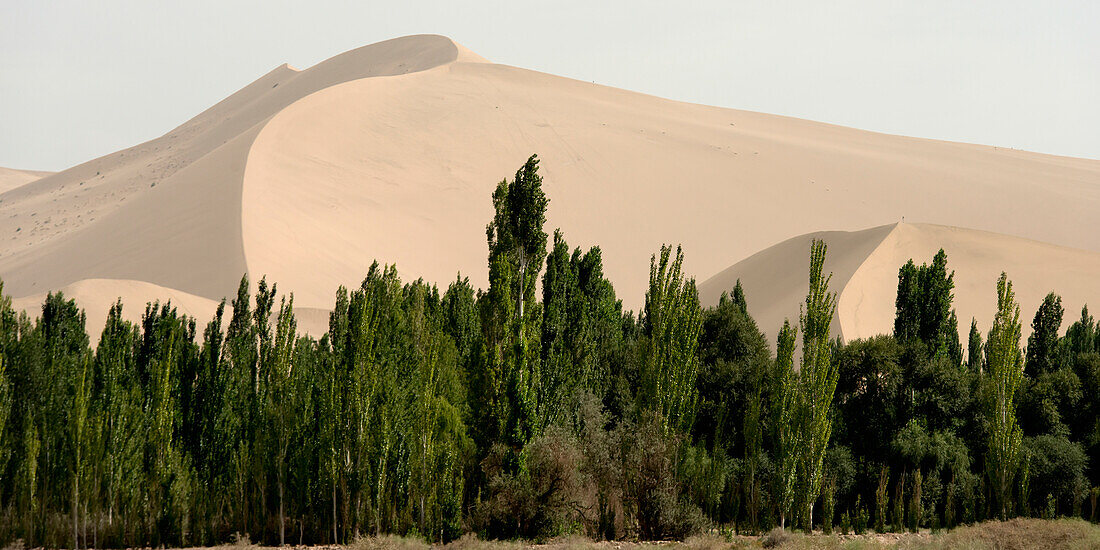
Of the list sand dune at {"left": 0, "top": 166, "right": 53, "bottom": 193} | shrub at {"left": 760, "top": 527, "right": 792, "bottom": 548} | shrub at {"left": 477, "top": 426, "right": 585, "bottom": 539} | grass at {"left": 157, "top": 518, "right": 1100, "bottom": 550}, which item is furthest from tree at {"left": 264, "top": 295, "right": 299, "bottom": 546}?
sand dune at {"left": 0, "top": 166, "right": 53, "bottom": 193}

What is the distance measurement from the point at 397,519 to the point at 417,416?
2525 mm

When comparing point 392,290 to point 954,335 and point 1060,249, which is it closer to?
point 954,335

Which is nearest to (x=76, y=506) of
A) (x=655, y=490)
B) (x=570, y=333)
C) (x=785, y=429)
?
(x=655, y=490)

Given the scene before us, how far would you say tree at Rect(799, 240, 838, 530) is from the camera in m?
27.8

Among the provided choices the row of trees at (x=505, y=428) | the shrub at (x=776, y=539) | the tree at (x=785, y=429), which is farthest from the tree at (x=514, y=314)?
the tree at (x=785, y=429)

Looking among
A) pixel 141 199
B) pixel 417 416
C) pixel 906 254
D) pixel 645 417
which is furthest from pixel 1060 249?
pixel 141 199

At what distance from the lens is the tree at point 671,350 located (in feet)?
91.5

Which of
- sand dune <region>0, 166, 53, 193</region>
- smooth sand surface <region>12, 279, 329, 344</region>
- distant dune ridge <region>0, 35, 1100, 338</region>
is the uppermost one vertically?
sand dune <region>0, 166, 53, 193</region>

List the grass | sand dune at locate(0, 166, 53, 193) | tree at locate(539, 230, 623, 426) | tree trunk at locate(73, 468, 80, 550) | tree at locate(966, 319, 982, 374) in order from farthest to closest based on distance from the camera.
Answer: sand dune at locate(0, 166, 53, 193) → tree at locate(966, 319, 982, 374) → tree at locate(539, 230, 623, 426) → tree trunk at locate(73, 468, 80, 550) → the grass

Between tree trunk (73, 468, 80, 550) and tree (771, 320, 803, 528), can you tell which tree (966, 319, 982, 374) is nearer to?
tree (771, 320, 803, 528)

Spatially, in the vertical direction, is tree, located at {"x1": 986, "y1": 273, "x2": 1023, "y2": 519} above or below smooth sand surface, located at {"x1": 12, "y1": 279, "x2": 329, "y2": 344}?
below

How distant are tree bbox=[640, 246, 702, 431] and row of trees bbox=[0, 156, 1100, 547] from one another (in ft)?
0.26

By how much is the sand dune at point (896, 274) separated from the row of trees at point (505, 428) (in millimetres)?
26710

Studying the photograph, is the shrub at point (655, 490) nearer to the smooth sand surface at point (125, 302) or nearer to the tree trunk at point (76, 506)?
the tree trunk at point (76, 506)
